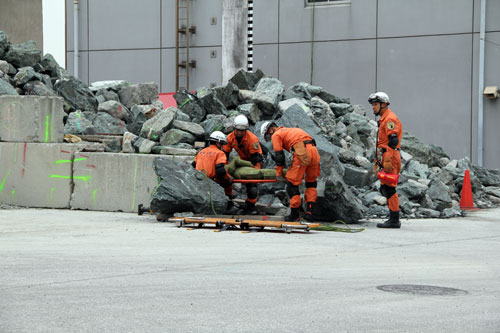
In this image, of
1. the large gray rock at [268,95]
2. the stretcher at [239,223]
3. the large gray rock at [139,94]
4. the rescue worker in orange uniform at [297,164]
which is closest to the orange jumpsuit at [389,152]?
the rescue worker in orange uniform at [297,164]

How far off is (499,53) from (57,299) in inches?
708

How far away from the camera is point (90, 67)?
26703mm

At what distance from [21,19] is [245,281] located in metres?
32.7

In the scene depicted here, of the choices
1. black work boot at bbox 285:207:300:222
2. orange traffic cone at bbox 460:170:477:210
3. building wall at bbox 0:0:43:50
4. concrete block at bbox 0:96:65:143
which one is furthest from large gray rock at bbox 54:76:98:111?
building wall at bbox 0:0:43:50

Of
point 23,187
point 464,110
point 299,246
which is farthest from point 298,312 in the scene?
point 464,110

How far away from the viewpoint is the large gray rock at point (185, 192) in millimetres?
12609

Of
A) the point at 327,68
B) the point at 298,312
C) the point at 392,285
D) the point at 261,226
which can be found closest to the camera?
the point at 298,312

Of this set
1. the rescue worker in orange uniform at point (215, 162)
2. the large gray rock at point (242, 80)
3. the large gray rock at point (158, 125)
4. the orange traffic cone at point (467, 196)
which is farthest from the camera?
the large gray rock at point (242, 80)

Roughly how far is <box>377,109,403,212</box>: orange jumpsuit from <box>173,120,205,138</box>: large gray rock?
4548 millimetres

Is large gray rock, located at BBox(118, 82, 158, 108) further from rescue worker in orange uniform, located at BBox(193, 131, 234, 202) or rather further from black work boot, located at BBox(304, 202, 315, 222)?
black work boot, located at BBox(304, 202, 315, 222)

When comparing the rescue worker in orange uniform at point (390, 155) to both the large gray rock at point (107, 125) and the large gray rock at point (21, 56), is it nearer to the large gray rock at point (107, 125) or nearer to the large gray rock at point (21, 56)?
the large gray rock at point (107, 125)

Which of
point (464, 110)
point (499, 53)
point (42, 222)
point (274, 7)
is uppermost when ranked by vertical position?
point (274, 7)

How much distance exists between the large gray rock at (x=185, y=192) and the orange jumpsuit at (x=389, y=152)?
109 inches

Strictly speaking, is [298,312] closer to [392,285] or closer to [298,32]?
[392,285]
